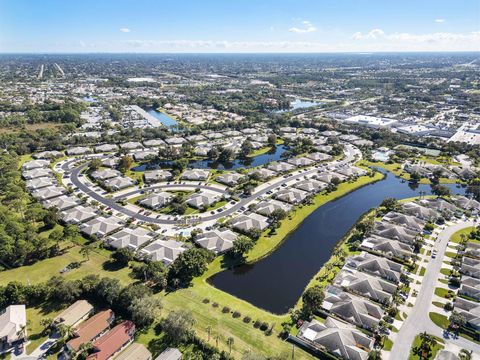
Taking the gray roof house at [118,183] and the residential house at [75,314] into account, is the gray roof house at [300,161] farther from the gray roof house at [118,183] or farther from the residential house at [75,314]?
the residential house at [75,314]

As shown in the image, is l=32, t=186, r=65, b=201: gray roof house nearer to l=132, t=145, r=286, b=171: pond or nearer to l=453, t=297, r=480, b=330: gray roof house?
l=132, t=145, r=286, b=171: pond

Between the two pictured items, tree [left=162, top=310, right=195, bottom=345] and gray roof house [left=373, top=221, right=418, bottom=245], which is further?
gray roof house [left=373, top=221, right=418, bottom=245]

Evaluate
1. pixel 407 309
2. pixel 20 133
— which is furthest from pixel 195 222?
pixel 20 133

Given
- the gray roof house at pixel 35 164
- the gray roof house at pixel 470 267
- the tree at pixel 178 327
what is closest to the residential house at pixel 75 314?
the tree at pixel 178 327

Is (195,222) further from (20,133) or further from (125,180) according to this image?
(20,133)

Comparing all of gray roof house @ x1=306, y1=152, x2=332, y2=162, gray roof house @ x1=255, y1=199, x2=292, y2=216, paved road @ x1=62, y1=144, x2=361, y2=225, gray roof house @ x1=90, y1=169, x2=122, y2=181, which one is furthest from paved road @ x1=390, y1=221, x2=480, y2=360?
gray roof house @ x1=90, y1=169, x2=122, y2=181

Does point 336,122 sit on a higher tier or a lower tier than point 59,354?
higher
